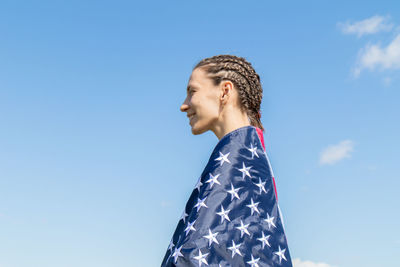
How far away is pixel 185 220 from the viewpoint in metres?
5.25

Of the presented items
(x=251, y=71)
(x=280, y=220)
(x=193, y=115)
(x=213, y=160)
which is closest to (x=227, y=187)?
(x=213, y=160)

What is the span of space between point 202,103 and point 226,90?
1.01 ft

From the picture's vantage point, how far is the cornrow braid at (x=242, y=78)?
18.9ft

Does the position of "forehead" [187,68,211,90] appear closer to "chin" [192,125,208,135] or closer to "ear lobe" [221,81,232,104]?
"ear lobe" [221,81,232,104]

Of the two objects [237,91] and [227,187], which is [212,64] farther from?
[227,187]

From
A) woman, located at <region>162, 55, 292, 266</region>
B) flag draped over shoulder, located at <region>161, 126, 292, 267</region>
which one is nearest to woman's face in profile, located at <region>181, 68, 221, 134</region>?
woman, located at <region>162, 55, 292, 266</region>

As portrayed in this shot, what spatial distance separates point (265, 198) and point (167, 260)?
1186 millimetres

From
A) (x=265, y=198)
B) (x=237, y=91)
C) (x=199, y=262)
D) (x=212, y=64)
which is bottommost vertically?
(x=199, y=262)

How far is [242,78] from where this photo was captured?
5797 millimetres

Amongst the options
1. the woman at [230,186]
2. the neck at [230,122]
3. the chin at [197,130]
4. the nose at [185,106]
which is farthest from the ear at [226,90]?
the nose at [185,106]

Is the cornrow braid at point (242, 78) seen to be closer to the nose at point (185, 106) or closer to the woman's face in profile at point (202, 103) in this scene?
the woman's face in profile at point (202, 103)

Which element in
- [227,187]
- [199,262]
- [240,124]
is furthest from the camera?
[240,124]

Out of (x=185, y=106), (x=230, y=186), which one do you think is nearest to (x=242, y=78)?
(x=185, y=106)

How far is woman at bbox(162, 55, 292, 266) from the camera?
4.78 metres
